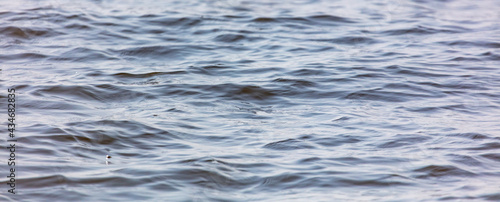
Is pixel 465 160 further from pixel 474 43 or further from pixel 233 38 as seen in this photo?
pixel 233 38

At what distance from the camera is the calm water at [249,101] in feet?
14.3

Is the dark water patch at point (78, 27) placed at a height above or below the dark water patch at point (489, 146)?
above

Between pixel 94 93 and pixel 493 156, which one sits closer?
pixel 493 156

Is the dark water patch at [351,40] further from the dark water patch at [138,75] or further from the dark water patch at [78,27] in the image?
the dark water patch at [78,27]

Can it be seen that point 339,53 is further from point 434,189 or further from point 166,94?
point 434,189

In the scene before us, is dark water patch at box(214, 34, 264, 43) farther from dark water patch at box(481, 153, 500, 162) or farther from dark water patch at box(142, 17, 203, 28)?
dark water patch at box(481, 153, 500, 162)

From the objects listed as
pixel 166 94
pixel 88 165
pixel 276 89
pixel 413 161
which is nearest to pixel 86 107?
pixel 166 94

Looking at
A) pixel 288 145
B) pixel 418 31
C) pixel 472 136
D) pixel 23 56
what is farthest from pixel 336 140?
pixel 418 31

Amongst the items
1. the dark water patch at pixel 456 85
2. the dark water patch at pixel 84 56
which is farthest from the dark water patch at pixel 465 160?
the dark water patch at pixel 84 56

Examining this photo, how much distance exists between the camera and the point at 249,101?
6.43 m

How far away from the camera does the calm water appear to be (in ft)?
14.3

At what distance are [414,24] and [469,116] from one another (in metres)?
4.01

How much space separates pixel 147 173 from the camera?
4383 mm

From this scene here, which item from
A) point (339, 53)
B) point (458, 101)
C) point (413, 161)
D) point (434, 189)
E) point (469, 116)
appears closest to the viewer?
point (434, 189)
